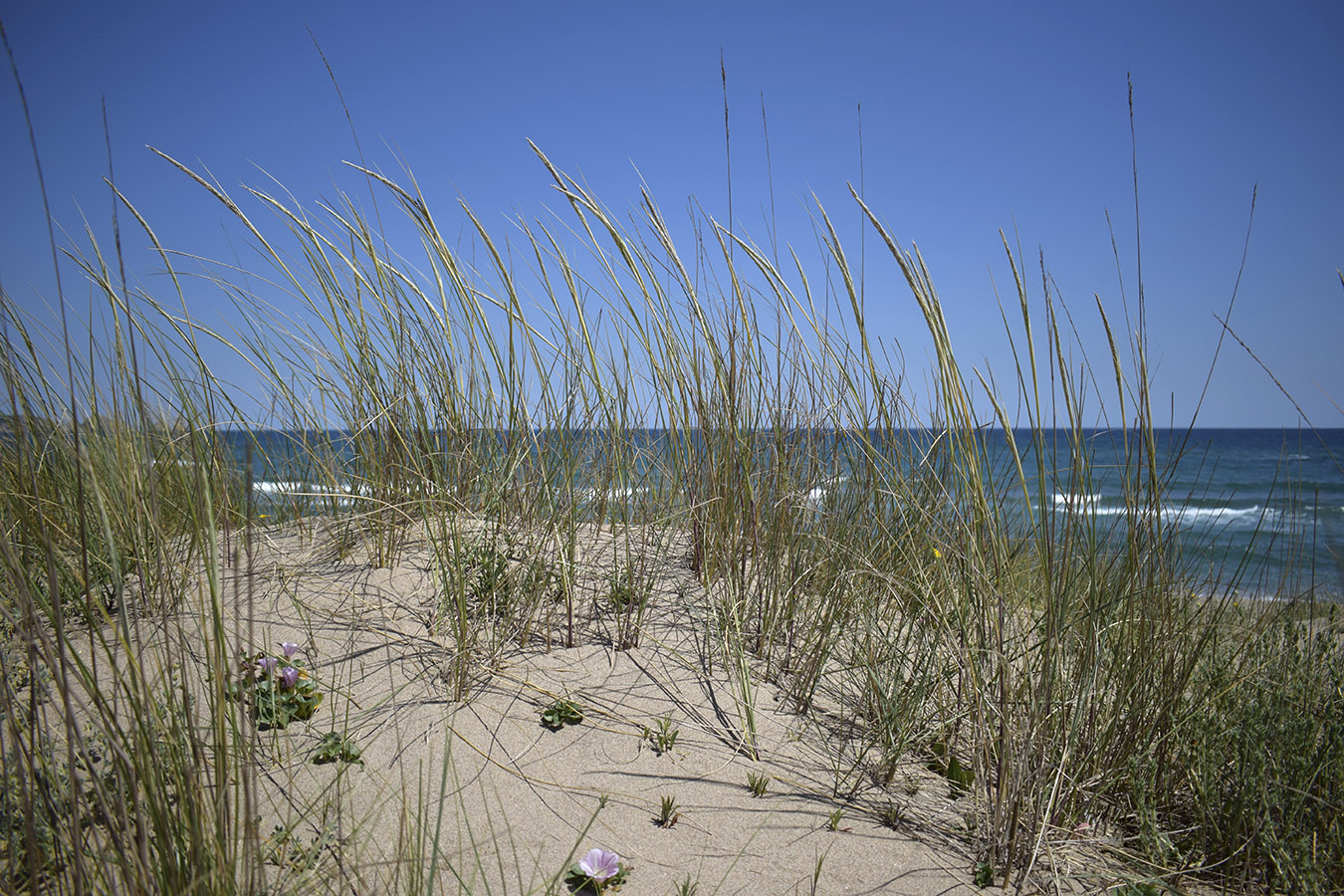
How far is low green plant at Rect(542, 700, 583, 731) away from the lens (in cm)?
171

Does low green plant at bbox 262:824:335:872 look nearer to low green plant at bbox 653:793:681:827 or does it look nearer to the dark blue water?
low green plant at bbox 653:793:681:827

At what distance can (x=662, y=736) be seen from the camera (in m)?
1.66

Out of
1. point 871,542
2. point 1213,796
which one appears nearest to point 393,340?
point 871,542

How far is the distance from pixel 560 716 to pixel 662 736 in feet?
0.85

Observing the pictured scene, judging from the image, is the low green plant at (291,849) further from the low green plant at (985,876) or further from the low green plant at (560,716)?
the low green plant at (985,876)

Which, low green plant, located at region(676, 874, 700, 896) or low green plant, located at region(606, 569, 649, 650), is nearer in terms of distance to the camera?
low green plant, located at region(676, 874, 700, 896)

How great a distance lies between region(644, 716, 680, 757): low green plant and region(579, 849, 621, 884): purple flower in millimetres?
379

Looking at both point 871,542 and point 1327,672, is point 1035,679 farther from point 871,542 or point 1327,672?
point 1327,672

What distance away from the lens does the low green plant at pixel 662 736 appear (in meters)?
1.66

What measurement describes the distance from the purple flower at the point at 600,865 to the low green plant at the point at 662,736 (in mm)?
379

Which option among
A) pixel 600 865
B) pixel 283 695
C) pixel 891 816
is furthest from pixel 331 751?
pixel 891 816

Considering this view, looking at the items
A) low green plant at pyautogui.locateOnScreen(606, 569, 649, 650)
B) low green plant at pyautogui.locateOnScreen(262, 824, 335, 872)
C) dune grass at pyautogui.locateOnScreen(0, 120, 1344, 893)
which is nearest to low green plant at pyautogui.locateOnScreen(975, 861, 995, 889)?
dune grass at pyautogui.locateOnScreen(0, 120, 1344, 893)

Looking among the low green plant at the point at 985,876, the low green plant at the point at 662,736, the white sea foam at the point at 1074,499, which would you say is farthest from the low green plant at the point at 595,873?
the white sea foam at the point at 1074,499

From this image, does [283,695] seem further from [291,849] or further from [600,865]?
[600,865]
